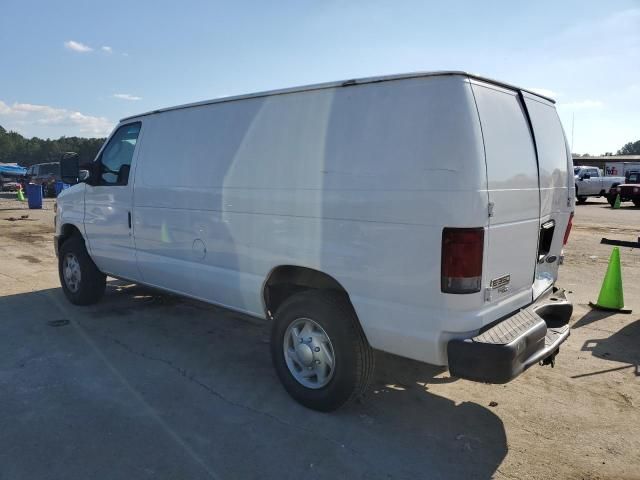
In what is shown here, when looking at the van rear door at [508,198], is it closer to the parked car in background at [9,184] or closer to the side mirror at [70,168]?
the side mirror at [70,168]

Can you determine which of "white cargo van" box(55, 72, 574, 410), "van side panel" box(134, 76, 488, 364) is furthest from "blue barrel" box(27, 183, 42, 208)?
"van side panel" box(134, 76, 488, 364)

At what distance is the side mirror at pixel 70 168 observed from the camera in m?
5.67

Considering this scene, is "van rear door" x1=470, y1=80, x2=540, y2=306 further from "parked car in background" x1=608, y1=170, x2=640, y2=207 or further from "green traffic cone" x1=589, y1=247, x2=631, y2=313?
"parked car in background" x1=608, y1=170, x2=640, y2=207

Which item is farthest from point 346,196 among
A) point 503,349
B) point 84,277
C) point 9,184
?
point 9,184

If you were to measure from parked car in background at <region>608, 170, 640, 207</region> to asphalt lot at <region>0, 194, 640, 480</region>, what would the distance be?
2181cm

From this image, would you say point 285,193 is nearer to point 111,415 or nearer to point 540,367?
point 111,415

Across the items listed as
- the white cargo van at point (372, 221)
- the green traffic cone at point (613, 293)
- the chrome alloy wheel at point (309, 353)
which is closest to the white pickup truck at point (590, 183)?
the green traffic cone at point (613, 293)

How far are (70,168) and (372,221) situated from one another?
4.18 metres

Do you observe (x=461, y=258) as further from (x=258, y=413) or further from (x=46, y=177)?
(x=46, y=177)

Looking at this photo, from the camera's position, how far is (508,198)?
3135 mm

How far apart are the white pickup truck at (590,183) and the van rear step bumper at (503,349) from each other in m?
26.4

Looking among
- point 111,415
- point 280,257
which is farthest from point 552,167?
point 111,415

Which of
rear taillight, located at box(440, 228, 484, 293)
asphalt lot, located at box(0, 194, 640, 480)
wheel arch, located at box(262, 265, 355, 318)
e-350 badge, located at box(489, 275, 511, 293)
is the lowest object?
asphalt lot, located at box(0, 194, 640, 480)

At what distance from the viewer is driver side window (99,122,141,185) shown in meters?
5.27
